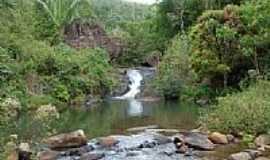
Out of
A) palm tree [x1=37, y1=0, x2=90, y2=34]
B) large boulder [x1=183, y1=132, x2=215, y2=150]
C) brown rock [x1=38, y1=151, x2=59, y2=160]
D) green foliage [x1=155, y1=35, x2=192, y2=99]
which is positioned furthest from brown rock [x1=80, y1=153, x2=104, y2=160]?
palm tree [x1=37, y1=0, x2=90, y2=34]

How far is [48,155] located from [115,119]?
9.04m

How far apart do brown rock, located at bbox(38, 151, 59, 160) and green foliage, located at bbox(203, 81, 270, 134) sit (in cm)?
564

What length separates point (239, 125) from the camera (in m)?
16.1

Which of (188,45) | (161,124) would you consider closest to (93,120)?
(161,124)

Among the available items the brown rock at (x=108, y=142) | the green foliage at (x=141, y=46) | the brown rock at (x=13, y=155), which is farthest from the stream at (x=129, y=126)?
the green foliage at (x=141, y=46)

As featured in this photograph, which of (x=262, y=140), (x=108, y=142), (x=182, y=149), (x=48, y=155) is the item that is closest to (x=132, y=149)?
(x=108, y=142)

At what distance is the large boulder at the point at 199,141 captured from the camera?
1456 centimetres

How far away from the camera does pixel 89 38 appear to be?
4266 centimetres

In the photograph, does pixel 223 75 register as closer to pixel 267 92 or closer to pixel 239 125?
pixel 267 92

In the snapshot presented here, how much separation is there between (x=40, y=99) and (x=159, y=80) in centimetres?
893

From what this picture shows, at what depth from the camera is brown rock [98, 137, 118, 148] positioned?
15.3m

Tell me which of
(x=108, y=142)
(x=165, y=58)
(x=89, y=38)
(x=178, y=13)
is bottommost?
(x=108, y=142)

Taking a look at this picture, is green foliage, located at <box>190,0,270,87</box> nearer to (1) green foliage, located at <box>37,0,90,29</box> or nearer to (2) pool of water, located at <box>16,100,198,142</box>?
(2) pool of water, located at <box>16,100,198,142</box>

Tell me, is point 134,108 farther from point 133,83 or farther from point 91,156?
point 91,156
